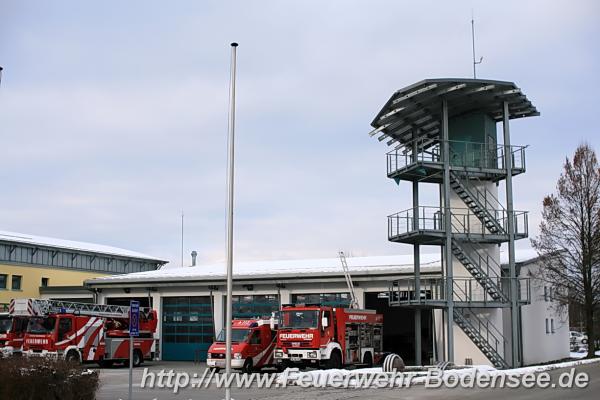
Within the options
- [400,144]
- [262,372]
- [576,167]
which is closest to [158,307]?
[262,372]

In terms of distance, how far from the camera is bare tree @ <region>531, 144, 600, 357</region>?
123 ft

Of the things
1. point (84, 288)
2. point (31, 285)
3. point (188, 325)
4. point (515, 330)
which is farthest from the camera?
point (31, 285)

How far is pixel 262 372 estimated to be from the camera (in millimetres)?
30625

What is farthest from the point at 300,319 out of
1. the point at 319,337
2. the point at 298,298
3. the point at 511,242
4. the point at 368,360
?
the point at 298,298

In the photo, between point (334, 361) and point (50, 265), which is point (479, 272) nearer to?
point (334, 361)

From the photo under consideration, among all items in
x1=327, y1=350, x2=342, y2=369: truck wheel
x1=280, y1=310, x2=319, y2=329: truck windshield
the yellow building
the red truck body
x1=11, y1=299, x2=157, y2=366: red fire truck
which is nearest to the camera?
x1=327, y1=350, x2=342, y2=369: truck wheel

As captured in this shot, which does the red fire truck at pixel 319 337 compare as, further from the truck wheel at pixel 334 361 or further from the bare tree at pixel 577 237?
the bare tree at pixel 577 237

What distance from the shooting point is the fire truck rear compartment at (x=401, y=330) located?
40562mm

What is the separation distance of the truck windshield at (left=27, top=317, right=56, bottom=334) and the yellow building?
45.4ft

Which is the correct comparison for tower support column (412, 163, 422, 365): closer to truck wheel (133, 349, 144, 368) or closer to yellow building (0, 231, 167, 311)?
truck wheel (133, 349, 144, 368)

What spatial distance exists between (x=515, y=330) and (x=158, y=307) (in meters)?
21.2

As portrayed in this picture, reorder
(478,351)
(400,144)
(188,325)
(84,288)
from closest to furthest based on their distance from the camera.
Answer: (478,351), (400,144), (188,325), (84,288)

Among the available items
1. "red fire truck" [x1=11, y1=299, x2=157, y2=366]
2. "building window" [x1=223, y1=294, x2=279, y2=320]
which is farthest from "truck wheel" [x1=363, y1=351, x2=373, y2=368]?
"red fire truck" [x1=11, y1=299, x2=157, y2=366]

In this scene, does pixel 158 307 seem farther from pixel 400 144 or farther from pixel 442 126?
pixel 442 126
